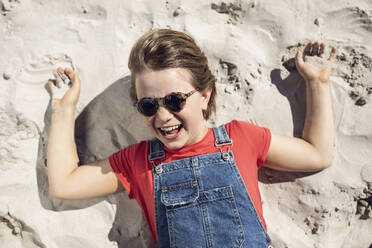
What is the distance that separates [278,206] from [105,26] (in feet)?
6.22

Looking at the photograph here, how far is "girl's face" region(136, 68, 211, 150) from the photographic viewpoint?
1.80 metres

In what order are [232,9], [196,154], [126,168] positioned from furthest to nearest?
[232,9] < [126,168] < [196,154]

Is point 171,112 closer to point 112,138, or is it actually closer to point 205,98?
point 205,98

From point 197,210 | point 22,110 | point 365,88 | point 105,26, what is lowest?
point 197,210

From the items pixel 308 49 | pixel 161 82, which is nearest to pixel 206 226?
pixel 161 82

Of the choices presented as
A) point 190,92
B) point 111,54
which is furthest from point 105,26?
point 190,92

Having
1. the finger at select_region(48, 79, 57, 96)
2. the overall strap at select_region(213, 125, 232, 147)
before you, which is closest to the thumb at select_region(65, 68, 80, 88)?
the finger at select_region(48, 79, 57, 96)

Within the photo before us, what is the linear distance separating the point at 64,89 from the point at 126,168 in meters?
0.79

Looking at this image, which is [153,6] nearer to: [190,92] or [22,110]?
[190,92]

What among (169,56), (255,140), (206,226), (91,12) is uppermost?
(91,12)

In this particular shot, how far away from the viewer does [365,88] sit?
232 centimetres

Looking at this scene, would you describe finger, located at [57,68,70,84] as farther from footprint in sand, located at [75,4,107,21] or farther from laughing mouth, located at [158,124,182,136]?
laughing mouth, located at [158,124,182,136]

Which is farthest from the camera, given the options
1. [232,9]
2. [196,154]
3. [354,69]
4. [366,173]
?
[232,9]

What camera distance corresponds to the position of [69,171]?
215cm
